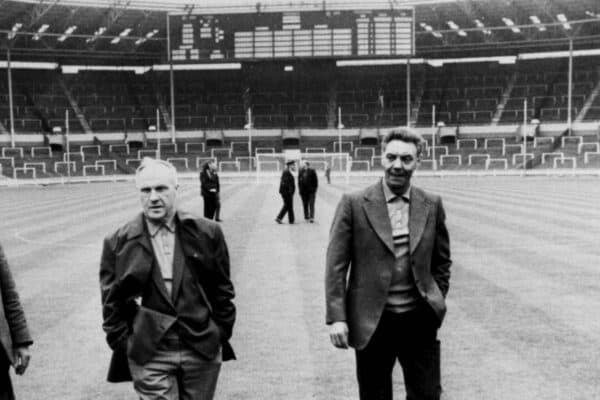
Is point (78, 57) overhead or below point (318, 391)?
overhead

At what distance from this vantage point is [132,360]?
4.15 meters

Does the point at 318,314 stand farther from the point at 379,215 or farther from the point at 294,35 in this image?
the point at 294,35

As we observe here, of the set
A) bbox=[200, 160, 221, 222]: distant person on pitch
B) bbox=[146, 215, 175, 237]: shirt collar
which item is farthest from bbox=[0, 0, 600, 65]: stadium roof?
bbox=[146, 215, 175, 237]: shirt collar

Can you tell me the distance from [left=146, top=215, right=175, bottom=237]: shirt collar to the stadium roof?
177ft

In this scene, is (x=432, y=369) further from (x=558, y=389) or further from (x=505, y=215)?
(x=505, y=215)

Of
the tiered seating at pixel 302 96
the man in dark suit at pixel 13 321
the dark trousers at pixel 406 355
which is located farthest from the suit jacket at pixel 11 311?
the tiered seating at pixel 302 96

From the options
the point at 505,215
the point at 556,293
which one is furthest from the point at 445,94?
the point at 556,293

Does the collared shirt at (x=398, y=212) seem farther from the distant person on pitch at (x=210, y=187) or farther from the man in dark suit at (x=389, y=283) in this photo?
the distant person on pitch at (x=210, y=187)

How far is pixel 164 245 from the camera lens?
14.0ft

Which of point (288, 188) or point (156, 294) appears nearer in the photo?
point (156, 294)

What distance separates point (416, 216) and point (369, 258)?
1.26 feet

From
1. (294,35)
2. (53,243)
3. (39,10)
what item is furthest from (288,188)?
(39,10)

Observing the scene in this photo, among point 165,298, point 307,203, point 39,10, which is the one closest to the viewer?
point 165,298

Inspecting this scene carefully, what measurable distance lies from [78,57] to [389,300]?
68.7 m
